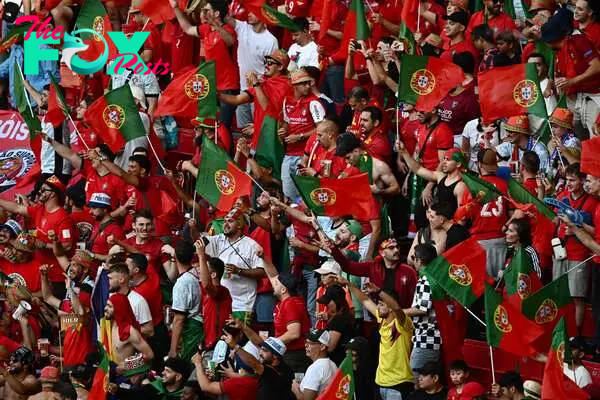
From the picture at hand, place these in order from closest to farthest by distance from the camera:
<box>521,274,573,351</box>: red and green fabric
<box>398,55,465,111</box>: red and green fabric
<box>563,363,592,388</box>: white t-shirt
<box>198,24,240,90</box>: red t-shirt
Answer: 1. <box>563,363,592,388</box>: white t-shirt
2. <box>521,274,573,351</box>: red and green fabric
3. <box>398,55,465,111</box>: red and green fabric
4. <box>198,24,240,90</box>: red t-shirt

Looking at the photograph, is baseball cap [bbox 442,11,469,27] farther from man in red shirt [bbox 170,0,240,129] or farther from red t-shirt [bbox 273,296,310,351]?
red t-shirt [bbox 273,296,310,351]

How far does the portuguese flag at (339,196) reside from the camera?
1822 centimetres

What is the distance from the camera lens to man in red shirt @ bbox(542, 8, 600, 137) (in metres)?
19.0

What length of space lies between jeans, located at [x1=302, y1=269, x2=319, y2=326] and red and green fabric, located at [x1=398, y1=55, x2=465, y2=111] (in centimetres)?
196

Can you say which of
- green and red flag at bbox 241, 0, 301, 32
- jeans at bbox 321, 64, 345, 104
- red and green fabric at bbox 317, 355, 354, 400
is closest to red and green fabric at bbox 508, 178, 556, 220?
red and green fabric at bbox 317, 355, 354, 400

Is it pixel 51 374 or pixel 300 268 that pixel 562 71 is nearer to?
pixel 300 268

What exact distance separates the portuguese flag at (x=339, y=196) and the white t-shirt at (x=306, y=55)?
3576 mm

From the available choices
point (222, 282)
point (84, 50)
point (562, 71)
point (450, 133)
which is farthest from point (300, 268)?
point (84, 50)

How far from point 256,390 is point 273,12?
623 cm

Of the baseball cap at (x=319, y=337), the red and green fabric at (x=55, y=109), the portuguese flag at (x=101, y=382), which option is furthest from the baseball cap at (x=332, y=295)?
the red and green fabric at (x=55, y=109)

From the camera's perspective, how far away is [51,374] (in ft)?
60.2

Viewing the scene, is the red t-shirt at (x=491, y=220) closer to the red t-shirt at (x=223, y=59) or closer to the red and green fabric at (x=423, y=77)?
the red and green fabric at (x=423, y=77)

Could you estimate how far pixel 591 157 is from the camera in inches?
667

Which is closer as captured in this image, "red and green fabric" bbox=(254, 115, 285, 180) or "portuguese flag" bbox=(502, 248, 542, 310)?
"portuguese flag" bbox=(502, 248, 542, 310)
